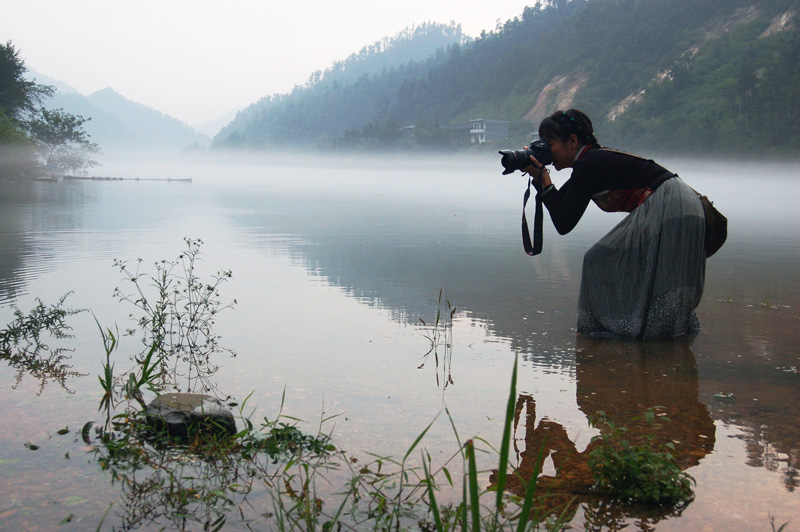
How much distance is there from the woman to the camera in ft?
0.15

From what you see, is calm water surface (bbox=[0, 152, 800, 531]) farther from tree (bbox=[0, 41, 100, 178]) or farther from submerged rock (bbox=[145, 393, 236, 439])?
tree (bbox=[0, 41, 100, 178])

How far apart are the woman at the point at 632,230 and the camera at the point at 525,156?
45 millimetres

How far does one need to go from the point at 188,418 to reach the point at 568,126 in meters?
3.32

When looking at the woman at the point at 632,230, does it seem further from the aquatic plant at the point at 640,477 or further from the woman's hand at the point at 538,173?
the aquatic plant at the point at 640,477

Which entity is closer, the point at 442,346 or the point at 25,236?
the point at 442,346

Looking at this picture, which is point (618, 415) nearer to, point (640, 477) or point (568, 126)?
point (640, 477)

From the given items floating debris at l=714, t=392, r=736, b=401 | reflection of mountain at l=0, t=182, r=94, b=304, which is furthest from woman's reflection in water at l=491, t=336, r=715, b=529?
reflection of mountain at l=0, t=182, r=94, b=304

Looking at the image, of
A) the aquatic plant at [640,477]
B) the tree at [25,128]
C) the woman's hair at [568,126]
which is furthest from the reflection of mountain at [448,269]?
the tree at [25,128]

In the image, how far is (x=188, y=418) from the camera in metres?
3.33

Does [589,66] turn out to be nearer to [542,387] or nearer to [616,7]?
[616,7]

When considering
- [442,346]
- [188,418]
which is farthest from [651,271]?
[188,418]

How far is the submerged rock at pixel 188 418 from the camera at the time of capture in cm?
331

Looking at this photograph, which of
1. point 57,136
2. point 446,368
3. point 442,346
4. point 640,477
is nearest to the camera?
point 640,477

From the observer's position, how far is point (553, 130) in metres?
5.20
